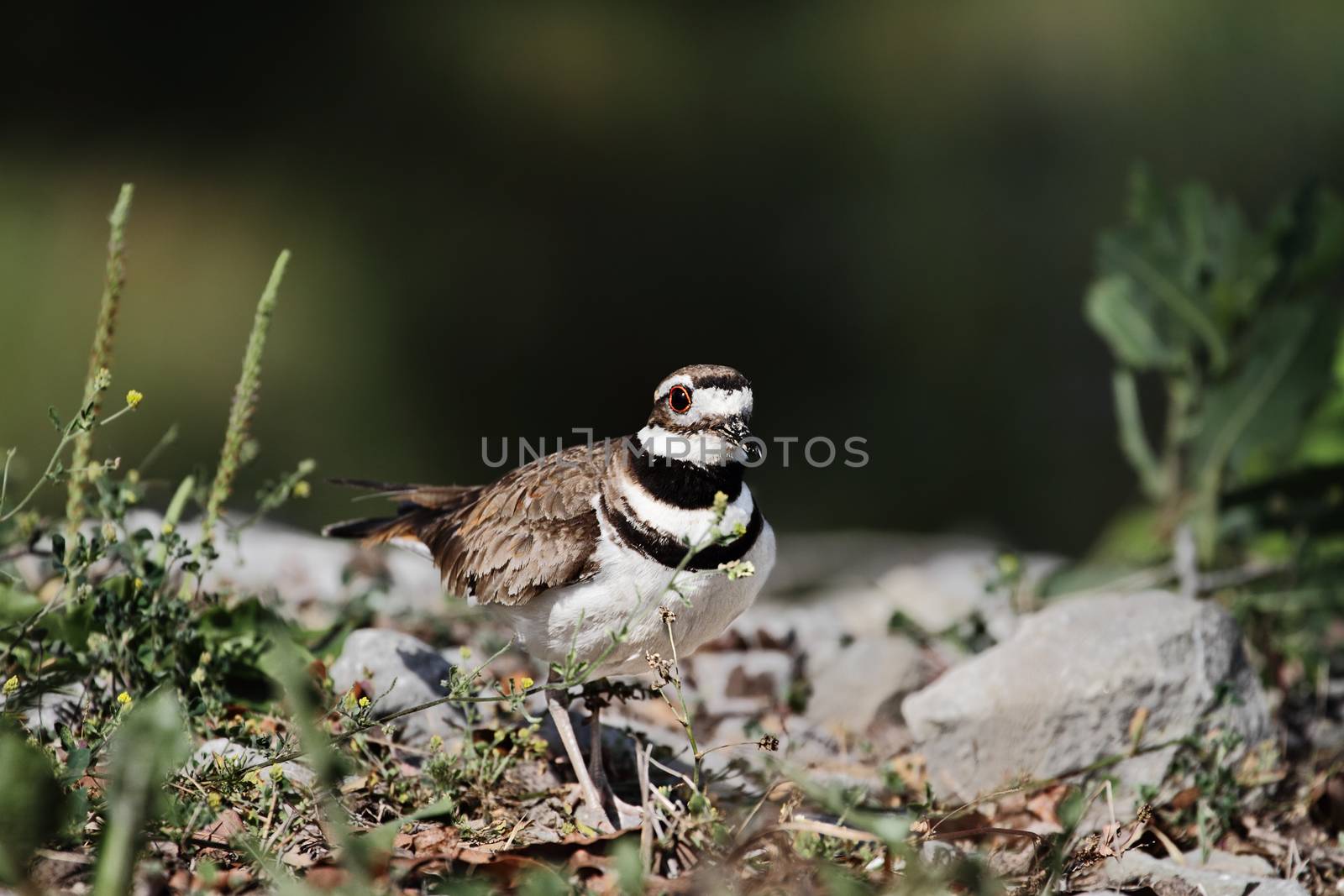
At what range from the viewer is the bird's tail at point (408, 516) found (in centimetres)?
396

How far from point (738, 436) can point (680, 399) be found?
186 mm

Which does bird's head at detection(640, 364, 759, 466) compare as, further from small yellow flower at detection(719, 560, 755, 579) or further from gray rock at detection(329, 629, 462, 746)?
gray rock at detection(329, 629, 462, 746)

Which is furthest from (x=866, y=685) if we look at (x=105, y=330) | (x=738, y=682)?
(x=105, y=330)

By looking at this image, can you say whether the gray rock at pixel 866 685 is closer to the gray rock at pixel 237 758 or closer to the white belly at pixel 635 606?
the white belly at pixel 635 606

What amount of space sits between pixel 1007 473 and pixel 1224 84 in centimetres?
377

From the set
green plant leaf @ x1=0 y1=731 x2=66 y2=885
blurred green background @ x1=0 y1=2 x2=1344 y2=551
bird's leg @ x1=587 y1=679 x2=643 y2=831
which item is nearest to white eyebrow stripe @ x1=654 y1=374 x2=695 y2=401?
bird's leg @ x1=587 y1=679 x2=643 y2=831

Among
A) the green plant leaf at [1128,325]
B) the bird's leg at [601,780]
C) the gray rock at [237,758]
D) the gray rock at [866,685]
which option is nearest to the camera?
the gray rock at [237,758]

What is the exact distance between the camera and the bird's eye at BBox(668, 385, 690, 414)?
3264 millimetres

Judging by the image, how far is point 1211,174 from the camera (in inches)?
375

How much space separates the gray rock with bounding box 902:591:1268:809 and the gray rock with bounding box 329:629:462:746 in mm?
1333

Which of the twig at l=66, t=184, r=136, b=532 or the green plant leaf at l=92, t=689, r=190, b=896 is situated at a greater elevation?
the twig at l=66, t=184, r=136, b=532

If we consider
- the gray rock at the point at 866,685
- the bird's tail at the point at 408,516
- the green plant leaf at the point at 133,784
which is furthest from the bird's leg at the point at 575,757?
the green plant leaf at the point at 133,784

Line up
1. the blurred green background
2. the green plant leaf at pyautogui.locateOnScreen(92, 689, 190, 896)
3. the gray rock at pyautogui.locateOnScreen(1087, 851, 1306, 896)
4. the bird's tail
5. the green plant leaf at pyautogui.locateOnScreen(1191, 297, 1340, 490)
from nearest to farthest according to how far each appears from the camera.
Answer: the green plant leaf at pyautogui.locateOnScreen(92, 689, 190, 896)
the gray rock at pyautogui.locateOnScreen(1087, 851, 1306, 896)
the bird's tail
the green plant leaf at pyautogui.locateOnScreen(1191, 297, 1340, 490)
the blurred green background

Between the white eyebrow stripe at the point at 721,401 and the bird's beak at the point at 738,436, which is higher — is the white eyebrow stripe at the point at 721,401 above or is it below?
above
